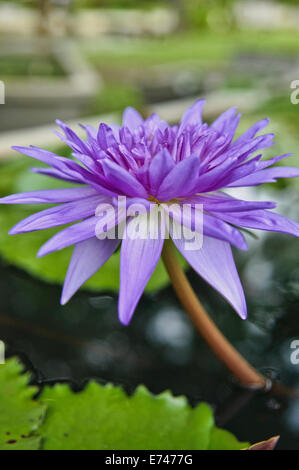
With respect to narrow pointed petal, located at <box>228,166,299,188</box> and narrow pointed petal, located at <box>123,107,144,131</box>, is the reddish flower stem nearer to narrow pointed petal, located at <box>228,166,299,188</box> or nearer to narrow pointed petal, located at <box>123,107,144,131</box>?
narrow pointed petal, located at <box>228,166,299,188</box>

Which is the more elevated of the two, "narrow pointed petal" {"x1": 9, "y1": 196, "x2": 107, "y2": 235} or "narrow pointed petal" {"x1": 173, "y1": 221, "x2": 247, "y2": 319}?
"narrow pointed petal" {"x1": 9, "y1": 196, "x2": 107, "y2": 235}

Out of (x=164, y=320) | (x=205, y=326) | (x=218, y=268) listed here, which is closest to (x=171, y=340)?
(x=164, y=320)

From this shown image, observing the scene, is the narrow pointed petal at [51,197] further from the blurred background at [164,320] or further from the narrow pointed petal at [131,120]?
the blurred background at [164,320]

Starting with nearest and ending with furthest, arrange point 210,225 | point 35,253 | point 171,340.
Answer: point 210,225, point 171,340, point 35,253

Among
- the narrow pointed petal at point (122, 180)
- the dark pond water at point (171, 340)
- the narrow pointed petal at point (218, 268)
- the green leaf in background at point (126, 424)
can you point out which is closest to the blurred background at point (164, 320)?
the dark pond water at point (171, 340)

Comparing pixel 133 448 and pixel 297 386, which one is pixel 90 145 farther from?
pixel 297 386

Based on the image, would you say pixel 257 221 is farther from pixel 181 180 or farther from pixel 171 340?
pixel 171 340

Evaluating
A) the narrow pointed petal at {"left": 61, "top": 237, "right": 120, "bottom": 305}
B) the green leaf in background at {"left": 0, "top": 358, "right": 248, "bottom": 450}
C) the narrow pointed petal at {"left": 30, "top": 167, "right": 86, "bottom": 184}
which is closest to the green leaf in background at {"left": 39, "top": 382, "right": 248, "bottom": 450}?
the green leaf in background at {"left": 0, "top": 358, "right": 248, "bottom": 450}
